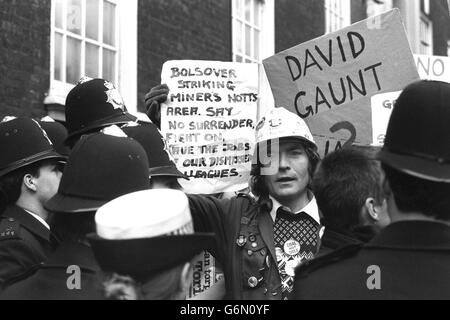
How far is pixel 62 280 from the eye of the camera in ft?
9.03

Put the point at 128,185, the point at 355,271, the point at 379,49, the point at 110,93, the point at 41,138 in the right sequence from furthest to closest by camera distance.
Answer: the point at 379,49 < the point at 110,93 < the point at 41,138 < the point at 128,185 < the point at 355,271

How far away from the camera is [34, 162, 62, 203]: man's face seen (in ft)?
13.0

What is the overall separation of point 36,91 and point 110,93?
13.1ft

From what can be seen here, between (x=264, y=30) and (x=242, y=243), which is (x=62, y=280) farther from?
(x=264, y=30)

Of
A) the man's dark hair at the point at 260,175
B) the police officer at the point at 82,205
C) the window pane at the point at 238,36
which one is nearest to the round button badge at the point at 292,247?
the man's dark hair at the point at 260,175

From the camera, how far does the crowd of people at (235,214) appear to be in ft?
7.57

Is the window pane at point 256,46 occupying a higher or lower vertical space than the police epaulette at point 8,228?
higher

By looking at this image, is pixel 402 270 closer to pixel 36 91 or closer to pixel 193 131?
pixel 193 131

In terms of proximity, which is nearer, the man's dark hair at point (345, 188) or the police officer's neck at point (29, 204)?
the man's dark hair at point (345, 188)

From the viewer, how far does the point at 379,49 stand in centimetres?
502

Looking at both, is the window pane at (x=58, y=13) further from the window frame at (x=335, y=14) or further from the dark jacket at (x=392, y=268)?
the window frame at (x=335, y=14)

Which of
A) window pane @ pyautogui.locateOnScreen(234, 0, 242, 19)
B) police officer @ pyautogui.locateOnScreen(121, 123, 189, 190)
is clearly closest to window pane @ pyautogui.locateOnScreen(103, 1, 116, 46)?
window pane @ pyautogui.locateOnScreen(234, 0, 242, 19)

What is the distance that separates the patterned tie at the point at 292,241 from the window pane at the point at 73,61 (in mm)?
5490
